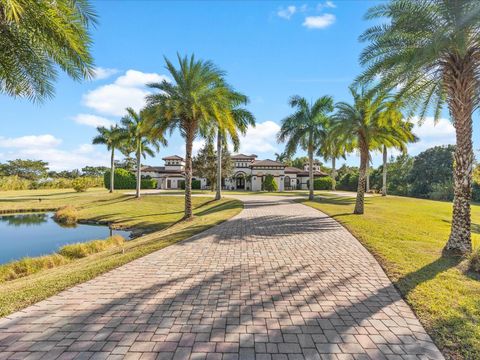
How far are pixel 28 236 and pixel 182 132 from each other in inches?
434

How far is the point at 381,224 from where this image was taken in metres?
13.1

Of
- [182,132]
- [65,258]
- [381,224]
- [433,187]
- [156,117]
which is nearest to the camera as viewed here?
[65,258]

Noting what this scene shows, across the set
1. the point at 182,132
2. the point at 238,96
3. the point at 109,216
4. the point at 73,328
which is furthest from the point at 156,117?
the point at 73,328

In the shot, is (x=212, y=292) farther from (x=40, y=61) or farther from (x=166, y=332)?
(x=40, y=61)

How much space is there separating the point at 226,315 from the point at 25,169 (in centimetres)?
7831

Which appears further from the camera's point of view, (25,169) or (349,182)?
(25,169)

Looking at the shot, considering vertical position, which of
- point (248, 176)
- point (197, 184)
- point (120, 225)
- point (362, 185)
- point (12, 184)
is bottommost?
point (120, 225)

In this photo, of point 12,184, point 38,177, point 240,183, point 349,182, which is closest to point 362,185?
point 349,182

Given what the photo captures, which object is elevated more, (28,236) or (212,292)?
(212,292)

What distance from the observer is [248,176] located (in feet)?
164

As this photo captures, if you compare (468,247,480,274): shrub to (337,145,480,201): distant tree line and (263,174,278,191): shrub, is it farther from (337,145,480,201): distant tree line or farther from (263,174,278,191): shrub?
(263,174,278,191): shrub

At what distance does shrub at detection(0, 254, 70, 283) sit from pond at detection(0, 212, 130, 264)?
9.12 ft

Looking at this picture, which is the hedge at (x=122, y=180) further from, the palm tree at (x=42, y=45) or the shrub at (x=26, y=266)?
the palm tree at (x=42, y=45)

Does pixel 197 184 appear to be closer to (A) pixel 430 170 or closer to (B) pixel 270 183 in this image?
(B) pixel 270 183
